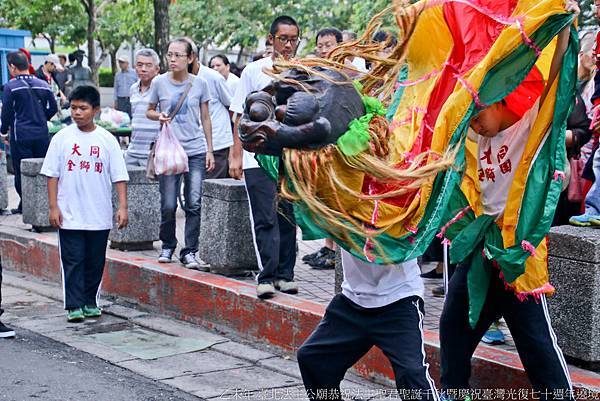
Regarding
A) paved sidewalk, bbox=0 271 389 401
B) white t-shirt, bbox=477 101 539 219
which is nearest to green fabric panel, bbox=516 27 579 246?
white t-shirt, bbox=477 101 539 219

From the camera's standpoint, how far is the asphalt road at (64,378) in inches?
231

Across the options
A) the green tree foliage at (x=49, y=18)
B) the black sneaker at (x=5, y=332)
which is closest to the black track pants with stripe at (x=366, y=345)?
the black sneaker at (x=5, y=332)

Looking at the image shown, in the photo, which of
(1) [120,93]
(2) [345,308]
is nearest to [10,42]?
(1) [120,93]

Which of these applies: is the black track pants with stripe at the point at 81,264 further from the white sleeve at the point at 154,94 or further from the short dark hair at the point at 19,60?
the short dark hair at the point at 19,60

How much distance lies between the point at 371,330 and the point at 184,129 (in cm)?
469

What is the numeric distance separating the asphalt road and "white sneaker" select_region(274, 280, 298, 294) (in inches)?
55.6

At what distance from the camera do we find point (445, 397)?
507 centimetres

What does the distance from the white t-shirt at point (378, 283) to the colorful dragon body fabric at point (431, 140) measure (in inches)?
13.4

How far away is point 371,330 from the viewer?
445 cm

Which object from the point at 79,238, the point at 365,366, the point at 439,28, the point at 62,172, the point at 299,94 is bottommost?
the point at 365,366

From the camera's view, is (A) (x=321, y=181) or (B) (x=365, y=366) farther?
(B) (x=365, y=366)

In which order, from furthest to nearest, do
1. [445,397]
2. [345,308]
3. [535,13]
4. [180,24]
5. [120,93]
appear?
[180,24]
[120,93]
[445,397]
[345,308]
[535,13]

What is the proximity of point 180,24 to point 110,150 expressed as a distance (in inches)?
863

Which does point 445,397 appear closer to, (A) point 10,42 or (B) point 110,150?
(B) point 110,150
